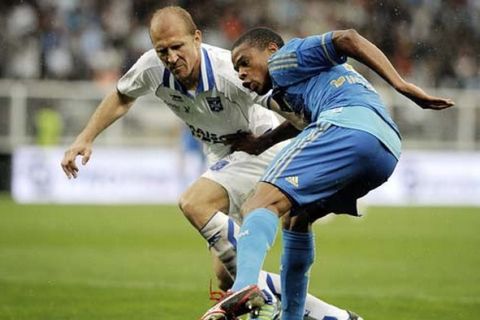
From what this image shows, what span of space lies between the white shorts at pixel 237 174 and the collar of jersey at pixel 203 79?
20.6 inches

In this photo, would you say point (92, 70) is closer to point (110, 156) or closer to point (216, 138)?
point (110, 156)

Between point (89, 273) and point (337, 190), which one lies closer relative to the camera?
point (337, 190)

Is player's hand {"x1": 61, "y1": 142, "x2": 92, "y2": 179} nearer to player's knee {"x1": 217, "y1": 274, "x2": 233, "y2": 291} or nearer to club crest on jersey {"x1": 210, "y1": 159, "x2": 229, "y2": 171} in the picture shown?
club crest on jersey {"x1": 210, "y1": 159, "x2": 229, "y2": 171}

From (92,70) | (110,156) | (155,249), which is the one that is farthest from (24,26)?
(155,249)

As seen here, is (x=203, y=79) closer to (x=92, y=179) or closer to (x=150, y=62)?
(x=150, y=62)

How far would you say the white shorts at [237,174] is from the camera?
7.01m

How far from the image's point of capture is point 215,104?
697 cm

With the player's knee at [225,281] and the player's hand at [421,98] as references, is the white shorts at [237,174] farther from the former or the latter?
the player's hand at [421,98]

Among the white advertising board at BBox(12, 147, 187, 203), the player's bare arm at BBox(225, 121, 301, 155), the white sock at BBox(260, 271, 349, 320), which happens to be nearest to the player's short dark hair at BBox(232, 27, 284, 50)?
the player's bare arm at BBox(225, 121, 301, 155)

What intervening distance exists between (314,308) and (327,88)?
1.65 m

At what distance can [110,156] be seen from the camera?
21.2m

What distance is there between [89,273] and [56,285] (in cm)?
123

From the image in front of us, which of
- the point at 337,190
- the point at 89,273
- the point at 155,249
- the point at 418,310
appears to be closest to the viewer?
the point at 337,190

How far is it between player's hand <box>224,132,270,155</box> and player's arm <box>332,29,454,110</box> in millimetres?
1485
